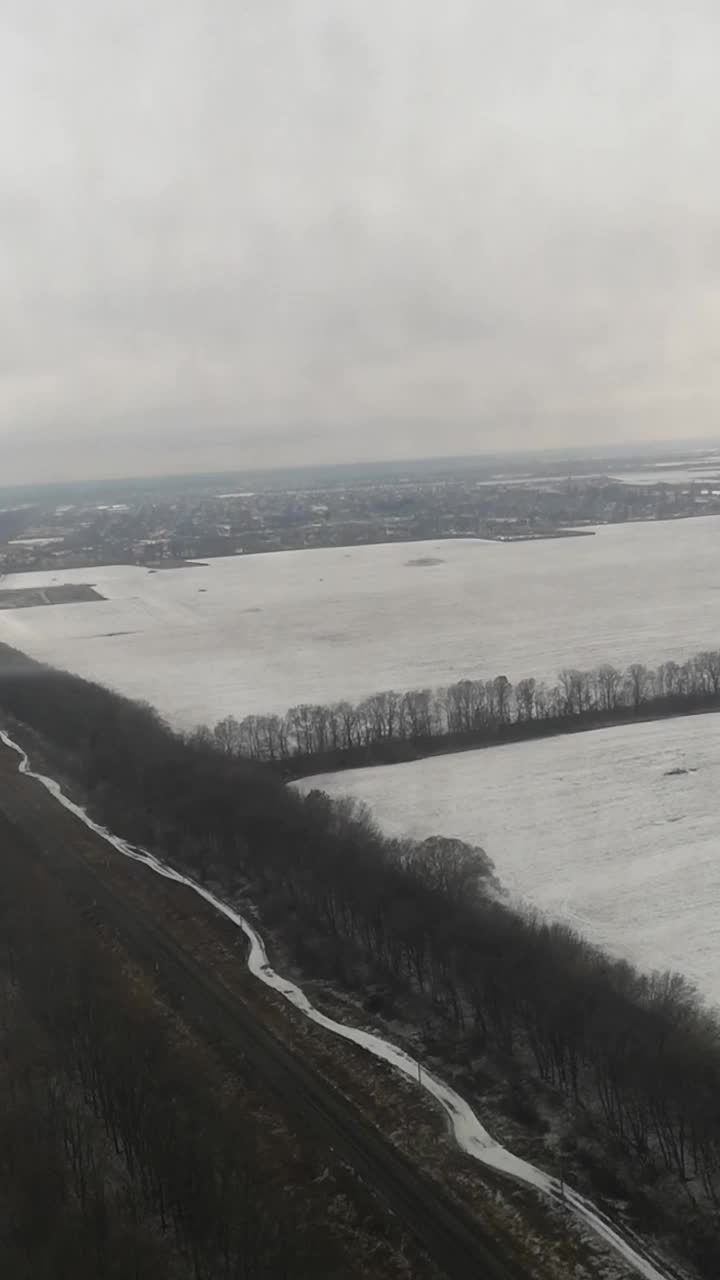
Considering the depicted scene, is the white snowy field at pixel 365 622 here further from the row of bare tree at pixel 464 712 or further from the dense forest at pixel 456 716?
the dense forest at pixel 456 716

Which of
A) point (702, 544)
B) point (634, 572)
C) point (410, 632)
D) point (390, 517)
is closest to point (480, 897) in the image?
point (410, 632)

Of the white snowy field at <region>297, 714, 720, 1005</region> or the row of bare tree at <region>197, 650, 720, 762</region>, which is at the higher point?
the row of bare tree at <region>197, 650, 720, 762</region>

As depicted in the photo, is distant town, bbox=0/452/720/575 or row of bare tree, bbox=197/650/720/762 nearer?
row of bare tree, bbox=197/650/720/762

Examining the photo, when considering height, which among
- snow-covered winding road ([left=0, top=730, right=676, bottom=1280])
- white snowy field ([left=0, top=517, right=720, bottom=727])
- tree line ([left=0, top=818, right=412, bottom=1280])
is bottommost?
snow-covered winding road ([left=0, top=730, right=676, bottom=1280])

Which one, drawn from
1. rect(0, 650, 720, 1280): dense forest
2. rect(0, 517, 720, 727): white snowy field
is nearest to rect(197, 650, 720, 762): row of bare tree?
rect(0, 650, 720, 1280): dense forest

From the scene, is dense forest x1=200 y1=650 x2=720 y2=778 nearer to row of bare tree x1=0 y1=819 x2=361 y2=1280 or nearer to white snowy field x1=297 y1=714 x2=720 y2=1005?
white snowy field x1=297 y1=714 x2=720 y2=1005

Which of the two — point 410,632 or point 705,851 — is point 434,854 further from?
point 410,632

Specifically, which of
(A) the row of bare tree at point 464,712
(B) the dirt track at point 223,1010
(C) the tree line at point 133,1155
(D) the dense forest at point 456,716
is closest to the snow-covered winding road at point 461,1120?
(B) the dirt track at point 223,1010
